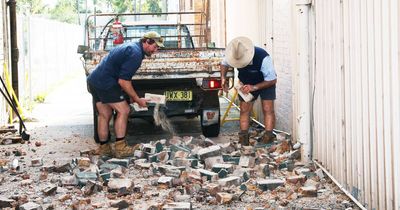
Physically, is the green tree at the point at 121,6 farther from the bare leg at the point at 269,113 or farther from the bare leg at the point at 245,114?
the bare leg at the point at 269,113

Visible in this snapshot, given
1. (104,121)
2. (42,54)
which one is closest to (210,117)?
(104,121)

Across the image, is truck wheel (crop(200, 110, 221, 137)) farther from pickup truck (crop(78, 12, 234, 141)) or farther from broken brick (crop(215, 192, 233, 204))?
broken brick (crop(215, 192, 233, 204))

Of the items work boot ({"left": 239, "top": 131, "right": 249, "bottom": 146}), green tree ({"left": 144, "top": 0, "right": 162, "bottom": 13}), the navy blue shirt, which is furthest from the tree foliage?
the navy blue shirt

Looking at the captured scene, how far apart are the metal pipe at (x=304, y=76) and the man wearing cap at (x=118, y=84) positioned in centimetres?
200

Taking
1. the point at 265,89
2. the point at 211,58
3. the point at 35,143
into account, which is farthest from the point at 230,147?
the point at 35,143

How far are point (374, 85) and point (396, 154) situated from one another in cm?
71

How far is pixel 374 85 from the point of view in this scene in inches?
226

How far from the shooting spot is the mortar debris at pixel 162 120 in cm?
1106

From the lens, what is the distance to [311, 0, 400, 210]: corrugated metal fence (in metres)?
5.35

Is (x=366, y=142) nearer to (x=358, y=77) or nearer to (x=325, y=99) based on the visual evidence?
(x=358, y=77)

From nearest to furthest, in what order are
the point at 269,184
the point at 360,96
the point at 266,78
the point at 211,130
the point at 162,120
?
the point at 360,96 → the point at 269,184 → the point at 266,78 → the point at 211,130 → the point at 162,120

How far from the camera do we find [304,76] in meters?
8.41

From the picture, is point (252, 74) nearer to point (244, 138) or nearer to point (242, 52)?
point (242, 52)

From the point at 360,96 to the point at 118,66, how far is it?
4.20 m
